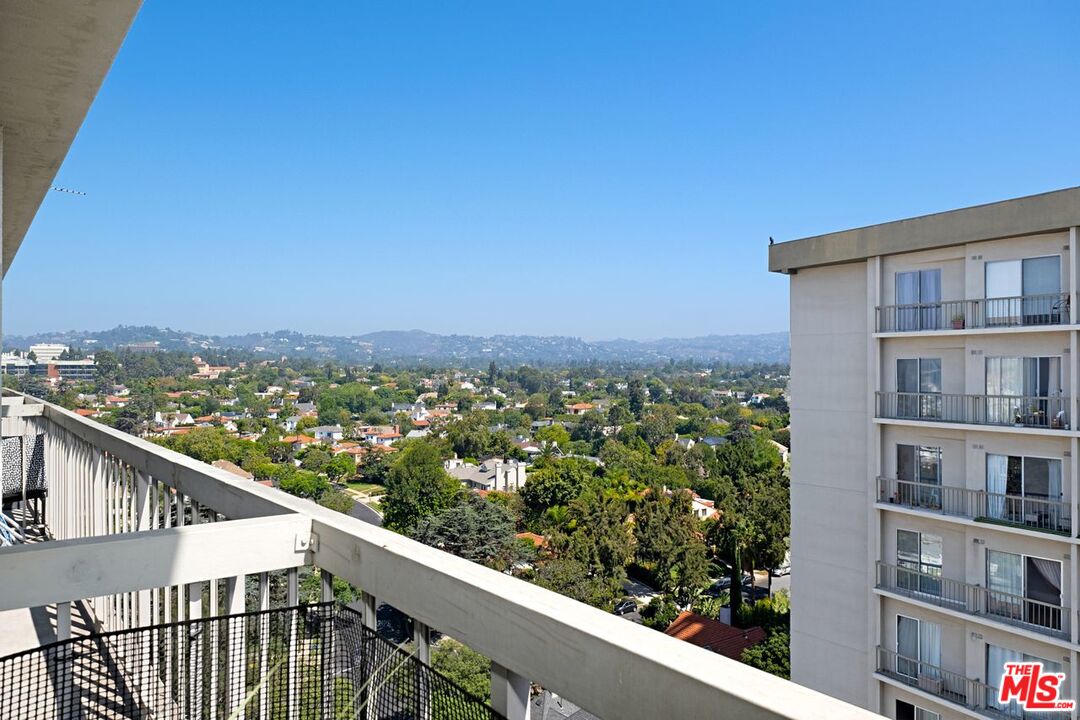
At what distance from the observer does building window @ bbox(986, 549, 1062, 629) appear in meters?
5.58

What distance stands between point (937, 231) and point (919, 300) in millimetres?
681

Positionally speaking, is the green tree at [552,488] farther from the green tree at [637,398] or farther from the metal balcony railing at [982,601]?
the green tree at [637,398]

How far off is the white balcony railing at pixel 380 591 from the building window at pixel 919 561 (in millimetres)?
6719

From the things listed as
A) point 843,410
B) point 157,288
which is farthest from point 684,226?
point 157,288

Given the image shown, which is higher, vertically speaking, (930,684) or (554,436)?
(930,684)

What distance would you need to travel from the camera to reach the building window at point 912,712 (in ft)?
20.1

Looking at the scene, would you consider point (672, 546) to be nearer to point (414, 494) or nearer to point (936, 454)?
point (414, 494)

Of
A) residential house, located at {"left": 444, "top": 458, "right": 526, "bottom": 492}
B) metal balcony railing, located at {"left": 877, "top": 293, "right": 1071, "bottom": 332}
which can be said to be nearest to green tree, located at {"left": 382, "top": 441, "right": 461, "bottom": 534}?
residential house, located at {"left": 444, "top": 458, "right": 526, "bottom": 492}

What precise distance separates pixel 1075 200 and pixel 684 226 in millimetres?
55235

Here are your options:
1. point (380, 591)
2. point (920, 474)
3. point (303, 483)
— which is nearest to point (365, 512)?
point (303, 483)

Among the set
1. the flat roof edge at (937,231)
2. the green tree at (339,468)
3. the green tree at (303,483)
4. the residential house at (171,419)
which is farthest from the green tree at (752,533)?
the residential house at (171,419)

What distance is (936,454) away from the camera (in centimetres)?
631

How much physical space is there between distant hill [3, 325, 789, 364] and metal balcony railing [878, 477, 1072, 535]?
11851 centimetres

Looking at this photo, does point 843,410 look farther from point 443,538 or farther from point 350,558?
point 443,538
